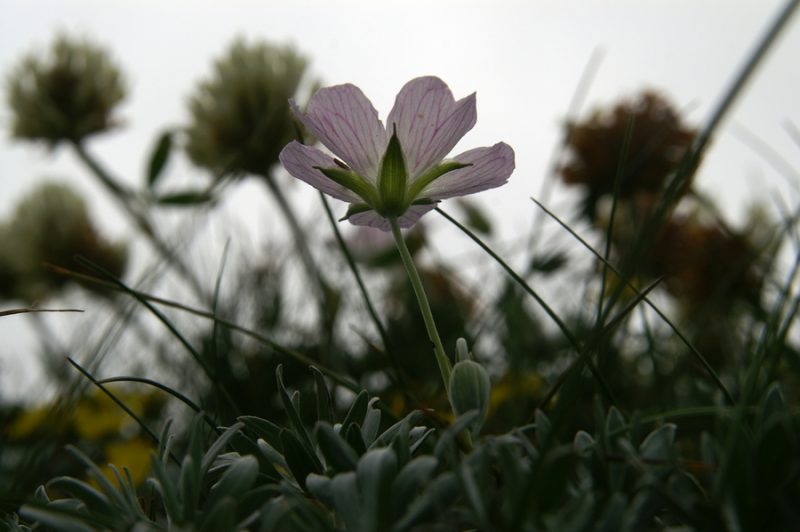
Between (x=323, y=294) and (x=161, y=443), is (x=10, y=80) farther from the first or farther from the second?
(x=161, y=443)

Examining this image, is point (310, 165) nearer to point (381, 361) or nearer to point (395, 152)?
point (395, 152)

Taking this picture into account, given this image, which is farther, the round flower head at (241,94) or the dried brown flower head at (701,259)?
the round flower head at (241,94)

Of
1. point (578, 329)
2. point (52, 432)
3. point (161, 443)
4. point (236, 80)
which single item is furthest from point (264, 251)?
point (161, 443)

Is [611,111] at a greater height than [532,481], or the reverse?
[611,111]

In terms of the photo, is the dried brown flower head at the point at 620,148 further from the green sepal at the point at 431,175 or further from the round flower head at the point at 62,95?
the round flower head at the point at 62,95

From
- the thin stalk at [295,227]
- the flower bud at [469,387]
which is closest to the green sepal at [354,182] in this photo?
the flower bud at [469,387]

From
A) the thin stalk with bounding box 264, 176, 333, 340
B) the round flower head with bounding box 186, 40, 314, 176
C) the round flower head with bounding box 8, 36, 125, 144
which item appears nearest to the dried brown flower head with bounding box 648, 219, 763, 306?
the thin stalk with bounding box 264, 176, 333, 340

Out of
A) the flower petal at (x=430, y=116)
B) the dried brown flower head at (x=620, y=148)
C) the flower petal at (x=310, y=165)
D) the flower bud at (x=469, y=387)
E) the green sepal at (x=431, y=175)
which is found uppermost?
the dried brown flower head at (x=620, y=148)

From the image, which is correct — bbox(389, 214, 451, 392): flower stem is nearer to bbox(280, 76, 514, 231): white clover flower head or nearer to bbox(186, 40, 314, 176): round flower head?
bbox(280, 76, 514, 231): white clover flower head
